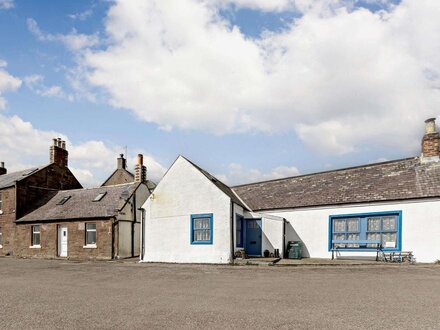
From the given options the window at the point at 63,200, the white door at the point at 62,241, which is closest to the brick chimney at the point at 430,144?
the white door at the point at 62,241

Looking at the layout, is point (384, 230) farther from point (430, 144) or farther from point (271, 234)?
point (271, 234)

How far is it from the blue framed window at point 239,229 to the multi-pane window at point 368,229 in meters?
5.41

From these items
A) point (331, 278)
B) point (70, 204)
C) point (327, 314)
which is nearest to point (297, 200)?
point (331, 278)

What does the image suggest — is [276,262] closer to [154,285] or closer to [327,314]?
[154,285]

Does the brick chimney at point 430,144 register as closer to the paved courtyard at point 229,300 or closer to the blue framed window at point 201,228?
the paved courtyard at point 229,300

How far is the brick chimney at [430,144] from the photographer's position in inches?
822

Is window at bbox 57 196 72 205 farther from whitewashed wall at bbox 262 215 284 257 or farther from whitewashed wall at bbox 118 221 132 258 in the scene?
whitewashed wall at bbox 262 215 284 257

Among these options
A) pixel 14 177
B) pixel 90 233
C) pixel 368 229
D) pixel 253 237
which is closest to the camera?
pixel 368 229

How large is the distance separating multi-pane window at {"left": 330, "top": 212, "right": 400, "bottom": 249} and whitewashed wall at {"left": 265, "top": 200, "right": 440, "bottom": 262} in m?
0.37

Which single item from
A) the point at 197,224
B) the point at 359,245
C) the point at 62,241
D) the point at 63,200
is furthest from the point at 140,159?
the point at 359,245

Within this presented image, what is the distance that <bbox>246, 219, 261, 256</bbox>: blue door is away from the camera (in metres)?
22.1

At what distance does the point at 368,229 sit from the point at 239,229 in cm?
742

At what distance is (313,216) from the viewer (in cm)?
2192

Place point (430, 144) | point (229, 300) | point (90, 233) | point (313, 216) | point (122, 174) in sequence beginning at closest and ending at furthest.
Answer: point (229, 300) → point (430, 144) → point (313, 216) → point (90, 233) → point (122, 174)
